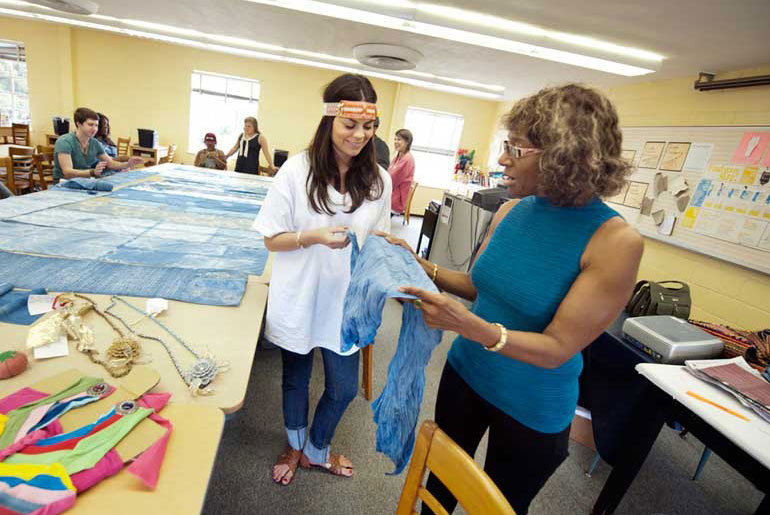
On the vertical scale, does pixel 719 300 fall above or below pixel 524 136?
below

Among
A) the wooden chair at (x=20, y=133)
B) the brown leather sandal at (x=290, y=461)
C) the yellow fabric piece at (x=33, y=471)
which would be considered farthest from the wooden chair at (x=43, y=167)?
the yellow fabric piece at (x=33, y=471)

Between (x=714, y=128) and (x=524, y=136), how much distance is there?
4.31m

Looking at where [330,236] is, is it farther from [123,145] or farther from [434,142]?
[123,145]

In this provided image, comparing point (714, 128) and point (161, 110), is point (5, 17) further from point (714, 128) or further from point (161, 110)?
point (714, 128)

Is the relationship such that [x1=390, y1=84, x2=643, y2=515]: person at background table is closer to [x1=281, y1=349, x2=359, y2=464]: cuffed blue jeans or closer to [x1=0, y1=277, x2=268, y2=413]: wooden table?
[x1=281, y1=349, x2=359, y2=464]: cuffed blue jeans

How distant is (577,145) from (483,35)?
366 cm

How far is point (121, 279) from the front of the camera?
1583 mm

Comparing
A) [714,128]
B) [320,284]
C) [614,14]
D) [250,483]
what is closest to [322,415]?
[250,483]

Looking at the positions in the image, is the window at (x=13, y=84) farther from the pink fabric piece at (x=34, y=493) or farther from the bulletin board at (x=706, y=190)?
the bulletin board at (x=706, y=190)

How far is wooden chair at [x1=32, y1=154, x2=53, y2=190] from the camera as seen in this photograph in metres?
4.42

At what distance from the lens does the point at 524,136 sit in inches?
38.1

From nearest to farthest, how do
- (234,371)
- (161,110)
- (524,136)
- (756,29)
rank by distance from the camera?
(524,136)
(234,371)
(756,29)
(161,110)

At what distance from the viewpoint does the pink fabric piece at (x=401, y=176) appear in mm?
5398

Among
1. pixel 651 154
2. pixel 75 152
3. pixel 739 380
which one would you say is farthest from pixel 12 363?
pixel 651 154
